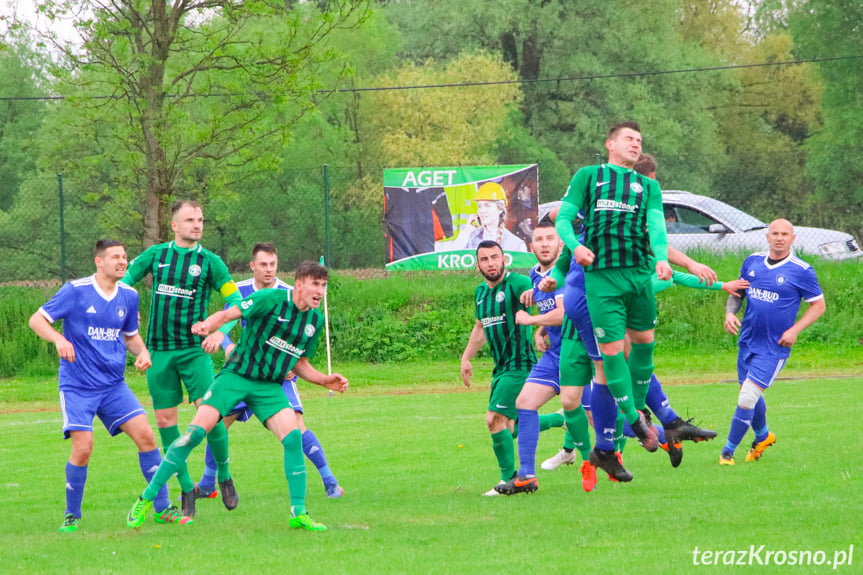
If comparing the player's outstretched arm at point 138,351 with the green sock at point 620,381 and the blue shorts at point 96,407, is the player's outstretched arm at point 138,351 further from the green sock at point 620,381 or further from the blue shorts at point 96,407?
the green sock at point 620,381

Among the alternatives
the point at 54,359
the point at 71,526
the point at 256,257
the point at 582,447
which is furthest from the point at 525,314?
the point at 54,359

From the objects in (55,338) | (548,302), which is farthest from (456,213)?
(55,338)

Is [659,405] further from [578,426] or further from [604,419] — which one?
[604,419]

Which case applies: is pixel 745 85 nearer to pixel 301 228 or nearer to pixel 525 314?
pixel 301 228

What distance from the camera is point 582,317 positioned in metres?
8.70

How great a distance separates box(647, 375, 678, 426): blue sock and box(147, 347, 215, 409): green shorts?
3643 mm

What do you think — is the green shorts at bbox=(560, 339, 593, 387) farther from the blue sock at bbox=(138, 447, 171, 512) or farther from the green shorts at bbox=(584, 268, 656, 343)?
the blue sock at bbox=(138, 447, 171, 512)

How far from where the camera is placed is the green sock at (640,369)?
8531mm

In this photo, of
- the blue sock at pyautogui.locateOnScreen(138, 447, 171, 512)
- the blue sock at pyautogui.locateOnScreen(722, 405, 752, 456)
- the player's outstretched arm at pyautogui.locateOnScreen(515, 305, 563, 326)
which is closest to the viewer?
the blue sock at pyautogui.locateOnScreen(138, 447, 171, 512)

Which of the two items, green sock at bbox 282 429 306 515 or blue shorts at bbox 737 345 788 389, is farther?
blue shorts at bbox 737 345 788 389

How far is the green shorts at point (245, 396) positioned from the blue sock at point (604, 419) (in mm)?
2380

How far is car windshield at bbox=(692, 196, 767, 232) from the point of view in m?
23.3

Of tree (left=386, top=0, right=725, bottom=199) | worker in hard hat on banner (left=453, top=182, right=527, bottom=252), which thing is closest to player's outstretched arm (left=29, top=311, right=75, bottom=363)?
worker in hard hat on banner (left=453, top=182, right=527, bottom=252)

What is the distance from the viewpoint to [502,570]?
6.02 metres
